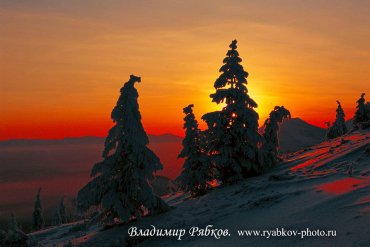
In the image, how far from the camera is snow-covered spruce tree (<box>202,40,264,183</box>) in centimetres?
2309

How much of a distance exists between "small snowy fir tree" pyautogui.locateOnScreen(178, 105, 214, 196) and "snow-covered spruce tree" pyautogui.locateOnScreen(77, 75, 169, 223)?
17.5 feet

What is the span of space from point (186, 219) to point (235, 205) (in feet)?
7.54

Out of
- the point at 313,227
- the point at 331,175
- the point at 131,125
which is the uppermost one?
the point at 131,125

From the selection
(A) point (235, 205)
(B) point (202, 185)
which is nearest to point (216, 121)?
(B) point (202, 185)

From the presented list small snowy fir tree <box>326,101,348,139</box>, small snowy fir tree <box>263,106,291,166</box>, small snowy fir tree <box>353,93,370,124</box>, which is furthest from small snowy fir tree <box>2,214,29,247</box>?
small snowy fir tree <box>326,101,348,139</box>

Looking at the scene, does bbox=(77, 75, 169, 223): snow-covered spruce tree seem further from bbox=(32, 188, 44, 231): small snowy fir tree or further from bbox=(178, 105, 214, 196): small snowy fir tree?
bbox=(32, 188, 44, 231): small snowy fir tree

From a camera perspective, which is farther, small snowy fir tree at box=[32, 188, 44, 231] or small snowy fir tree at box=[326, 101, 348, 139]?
small snowy fir tree at box=[32, 188, 44, 231]

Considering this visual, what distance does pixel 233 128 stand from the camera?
23.5 m

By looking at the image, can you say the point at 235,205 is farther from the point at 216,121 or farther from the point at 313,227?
the point at 216,121

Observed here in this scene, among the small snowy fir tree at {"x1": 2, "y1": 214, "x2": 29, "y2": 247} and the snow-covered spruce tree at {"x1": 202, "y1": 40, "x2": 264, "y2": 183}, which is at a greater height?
the snow-covered spruce tree at {"x1": 202, "y1": 40, "x2": 264, "y2": 183}

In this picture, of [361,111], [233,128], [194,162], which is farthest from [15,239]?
[361,111]

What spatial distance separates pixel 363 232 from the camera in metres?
7.60

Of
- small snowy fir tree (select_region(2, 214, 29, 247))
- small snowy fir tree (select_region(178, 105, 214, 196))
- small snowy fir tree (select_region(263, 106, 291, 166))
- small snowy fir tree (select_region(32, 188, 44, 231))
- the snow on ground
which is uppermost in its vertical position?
small snowy fir tree (select_region(263, 106, 291, 166))

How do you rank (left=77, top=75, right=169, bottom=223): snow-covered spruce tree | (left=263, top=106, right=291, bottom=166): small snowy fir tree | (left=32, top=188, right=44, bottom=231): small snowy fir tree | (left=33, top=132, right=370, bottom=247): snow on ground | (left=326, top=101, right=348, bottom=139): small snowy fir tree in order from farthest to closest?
(left=32, top=188, right=44, bottom=231): small snowy fir tree, (left=326, top=101, right=348, bottom=139): small snowy fir tree, (left=263, top=106, right=291, bottom=166): small snowy fir tree, (left=77, top=75, right=169, bottom=223): snow-covered spruce tree, (left=33, top=132, right=370, bottom=247): snow on ground
